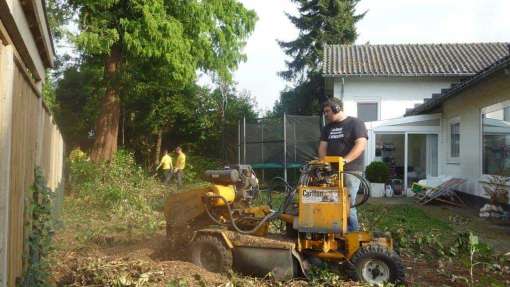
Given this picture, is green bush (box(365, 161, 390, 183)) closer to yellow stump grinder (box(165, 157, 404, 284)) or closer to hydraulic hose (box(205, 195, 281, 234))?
yellow stump grinder (box(165, 157, 404, 284))

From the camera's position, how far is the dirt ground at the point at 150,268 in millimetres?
5582

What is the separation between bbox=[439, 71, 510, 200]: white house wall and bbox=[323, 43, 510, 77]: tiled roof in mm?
4986

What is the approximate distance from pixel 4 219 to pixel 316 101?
2939 cm

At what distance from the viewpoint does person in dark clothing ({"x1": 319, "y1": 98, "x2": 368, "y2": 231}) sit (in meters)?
6.21

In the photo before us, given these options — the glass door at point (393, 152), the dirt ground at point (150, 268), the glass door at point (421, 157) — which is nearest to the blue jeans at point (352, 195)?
the dirt ground at point (150, 268)

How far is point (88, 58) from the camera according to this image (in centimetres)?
2077

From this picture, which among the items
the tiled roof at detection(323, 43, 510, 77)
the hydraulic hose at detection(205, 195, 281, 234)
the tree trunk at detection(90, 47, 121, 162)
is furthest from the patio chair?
the tree trunk at detection(90, 47, 121, 162)

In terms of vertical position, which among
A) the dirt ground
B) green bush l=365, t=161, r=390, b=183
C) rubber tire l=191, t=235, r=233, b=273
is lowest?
the dirt ground

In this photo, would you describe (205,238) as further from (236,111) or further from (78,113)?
(78,113)

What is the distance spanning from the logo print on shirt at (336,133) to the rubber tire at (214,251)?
174 cm

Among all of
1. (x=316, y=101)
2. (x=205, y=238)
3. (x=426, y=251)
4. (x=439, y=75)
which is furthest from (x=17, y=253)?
(x=316, y=101)

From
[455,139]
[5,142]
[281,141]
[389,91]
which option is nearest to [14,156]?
[5,142]

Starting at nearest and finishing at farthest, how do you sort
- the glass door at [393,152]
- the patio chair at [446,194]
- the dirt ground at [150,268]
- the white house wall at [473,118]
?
the dirt ground at [150,268] < the white house wall at [473,118] < the patio chair at [446,194] < the glass door at [393,152]

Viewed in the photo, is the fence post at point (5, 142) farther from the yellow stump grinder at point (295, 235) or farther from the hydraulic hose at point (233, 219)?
the hydraulic hose at point (233, 219)
